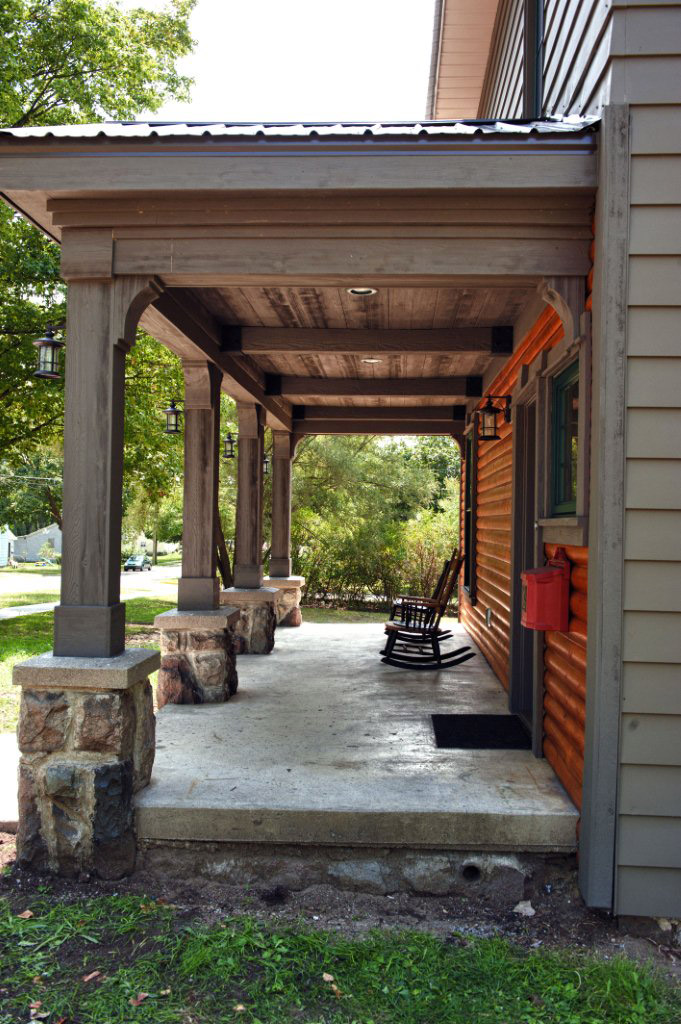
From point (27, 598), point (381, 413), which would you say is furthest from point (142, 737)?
point (27, 598)

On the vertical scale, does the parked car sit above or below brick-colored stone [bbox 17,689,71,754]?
below

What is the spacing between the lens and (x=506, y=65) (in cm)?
563

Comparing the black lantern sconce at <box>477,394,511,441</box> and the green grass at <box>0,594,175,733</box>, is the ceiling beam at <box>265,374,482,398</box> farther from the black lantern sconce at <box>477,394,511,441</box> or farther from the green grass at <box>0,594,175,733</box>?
the green grass at <box>0,594,175,733</box>

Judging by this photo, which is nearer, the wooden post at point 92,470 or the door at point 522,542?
the wooden post at point 92,470

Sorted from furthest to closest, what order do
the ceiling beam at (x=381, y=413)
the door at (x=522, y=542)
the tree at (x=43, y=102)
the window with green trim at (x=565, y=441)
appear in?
the ceiling beam at (x=381, y=413)
the tree at (x=43, y=102)
the door at (x=522, y=542)
the window with green trim at (x=565, y=441)

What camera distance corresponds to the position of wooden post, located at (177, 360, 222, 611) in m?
5.17

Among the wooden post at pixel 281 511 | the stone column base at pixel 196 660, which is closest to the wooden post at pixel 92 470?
the stone column base at pixel 196 660

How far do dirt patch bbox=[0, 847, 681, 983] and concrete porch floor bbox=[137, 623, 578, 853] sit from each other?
0.18 meters

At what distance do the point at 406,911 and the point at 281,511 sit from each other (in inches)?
261

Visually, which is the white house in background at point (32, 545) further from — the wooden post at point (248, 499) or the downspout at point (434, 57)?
the downspout at point (434, 57)

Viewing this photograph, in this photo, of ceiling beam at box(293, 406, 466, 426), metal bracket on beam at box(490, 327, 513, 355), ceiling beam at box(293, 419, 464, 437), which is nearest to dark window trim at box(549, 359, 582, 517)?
metal bracket on beam at box(490, 327, 513, 355)

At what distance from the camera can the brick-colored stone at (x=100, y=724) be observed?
3.04 m

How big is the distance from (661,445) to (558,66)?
85.7 inches

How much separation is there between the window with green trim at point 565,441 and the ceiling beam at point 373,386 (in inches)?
133
